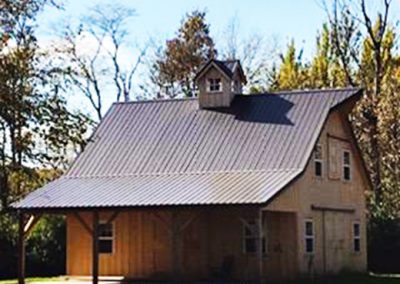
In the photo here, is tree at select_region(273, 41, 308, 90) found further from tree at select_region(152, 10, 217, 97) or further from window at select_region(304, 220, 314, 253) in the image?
window at select_region(304, 220, 314, 253)

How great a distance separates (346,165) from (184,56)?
1961cm

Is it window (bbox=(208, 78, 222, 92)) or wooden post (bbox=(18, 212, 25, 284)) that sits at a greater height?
window (bbox=(208, 78, 222, 92))

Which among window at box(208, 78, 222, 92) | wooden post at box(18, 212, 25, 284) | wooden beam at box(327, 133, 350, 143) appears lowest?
wooden post at box(18, 212, 25, 284)

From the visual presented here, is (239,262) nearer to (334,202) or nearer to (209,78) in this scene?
(334,202)

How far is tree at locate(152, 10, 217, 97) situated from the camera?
54906mm

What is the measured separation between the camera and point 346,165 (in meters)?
37.6

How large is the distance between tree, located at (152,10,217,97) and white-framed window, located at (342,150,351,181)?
717 inches

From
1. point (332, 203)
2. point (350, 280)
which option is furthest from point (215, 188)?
point (332, 203)

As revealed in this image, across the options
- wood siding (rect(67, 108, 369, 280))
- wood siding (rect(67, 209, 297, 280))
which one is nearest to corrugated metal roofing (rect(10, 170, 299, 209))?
wood siding (rect(67, 108, 369, 280))

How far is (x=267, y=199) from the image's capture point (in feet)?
93.0

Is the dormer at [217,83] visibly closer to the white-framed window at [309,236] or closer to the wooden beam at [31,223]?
the white-framed window at [309,236]

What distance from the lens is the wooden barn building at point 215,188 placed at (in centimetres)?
3134

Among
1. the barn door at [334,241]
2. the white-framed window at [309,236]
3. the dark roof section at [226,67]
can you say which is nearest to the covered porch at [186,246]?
the white-framed window at [309,236]

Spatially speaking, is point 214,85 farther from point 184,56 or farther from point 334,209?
point 184,56
